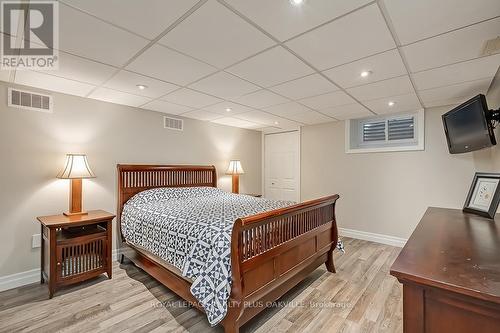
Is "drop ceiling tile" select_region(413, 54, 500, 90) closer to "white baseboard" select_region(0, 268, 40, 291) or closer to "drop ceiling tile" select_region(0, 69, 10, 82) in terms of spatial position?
"drop ceiling tile" select_region(0, 69, 10, 82)

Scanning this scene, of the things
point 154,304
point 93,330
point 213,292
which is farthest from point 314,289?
point 93,330

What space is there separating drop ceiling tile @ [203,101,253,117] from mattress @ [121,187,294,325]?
1456 mm

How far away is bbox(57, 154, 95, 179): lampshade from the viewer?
2.72 metres

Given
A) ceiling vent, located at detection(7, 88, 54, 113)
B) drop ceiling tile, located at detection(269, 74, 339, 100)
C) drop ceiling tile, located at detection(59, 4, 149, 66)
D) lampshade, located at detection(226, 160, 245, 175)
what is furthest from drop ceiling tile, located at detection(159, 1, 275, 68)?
lampshade, located at detection(226, 160, 245, 175)

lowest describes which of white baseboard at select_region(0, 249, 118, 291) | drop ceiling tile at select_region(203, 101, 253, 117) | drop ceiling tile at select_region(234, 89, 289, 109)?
white baseboard at select_region(0, 249, 118, 291)

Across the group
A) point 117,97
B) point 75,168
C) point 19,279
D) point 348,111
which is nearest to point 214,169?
point 117,97

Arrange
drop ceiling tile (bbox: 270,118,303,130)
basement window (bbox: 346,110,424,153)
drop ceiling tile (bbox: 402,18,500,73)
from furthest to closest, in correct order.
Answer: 1. drop ceiling tile (bbox: 270,118,303,130)
2. basement window (bbox: 346,110,424,153)
3. drop ceiling tile (bbox: 402,18,500,73)

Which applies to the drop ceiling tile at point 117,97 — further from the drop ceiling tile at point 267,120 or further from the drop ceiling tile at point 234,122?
the drop ceiling tile at point 267,120

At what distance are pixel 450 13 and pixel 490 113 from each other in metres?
1.30

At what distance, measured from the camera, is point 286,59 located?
80.3 inches

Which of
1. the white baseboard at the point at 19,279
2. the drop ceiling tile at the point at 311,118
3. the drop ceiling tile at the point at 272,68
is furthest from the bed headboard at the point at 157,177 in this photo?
the drop ceiling tile at the point at 272,68

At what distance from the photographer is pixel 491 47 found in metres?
1.80

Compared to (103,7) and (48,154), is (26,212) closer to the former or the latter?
(48,154)

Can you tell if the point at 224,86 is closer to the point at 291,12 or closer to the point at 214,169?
the point at 291,12
